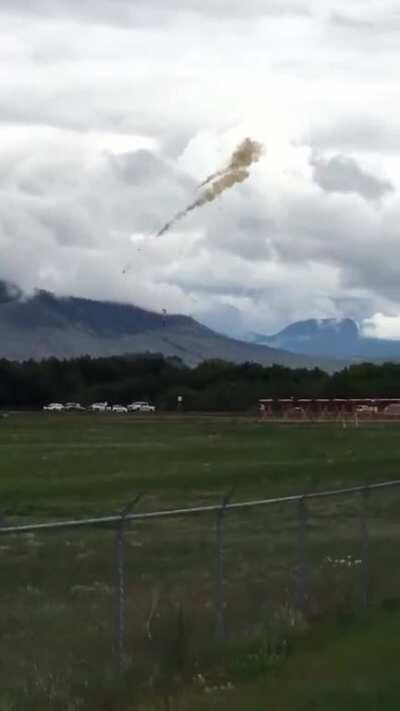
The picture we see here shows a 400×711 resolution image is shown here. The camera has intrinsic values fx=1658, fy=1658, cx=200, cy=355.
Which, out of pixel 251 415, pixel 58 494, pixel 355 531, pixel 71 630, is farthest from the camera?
pixel 251 415

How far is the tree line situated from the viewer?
151 m

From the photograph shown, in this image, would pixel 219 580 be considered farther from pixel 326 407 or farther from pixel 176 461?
pixel 326 407

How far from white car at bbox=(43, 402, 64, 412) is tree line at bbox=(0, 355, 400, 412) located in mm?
993

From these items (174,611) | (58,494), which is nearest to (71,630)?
(174,611)

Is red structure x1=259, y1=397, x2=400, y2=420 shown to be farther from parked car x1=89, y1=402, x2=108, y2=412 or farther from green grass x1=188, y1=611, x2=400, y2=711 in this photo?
green grass x1=188, y1=611, x2=400, y2=711

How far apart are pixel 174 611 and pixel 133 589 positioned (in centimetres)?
97

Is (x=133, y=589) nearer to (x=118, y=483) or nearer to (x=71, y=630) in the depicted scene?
(x=71, y=630)

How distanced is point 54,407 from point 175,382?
14641mm

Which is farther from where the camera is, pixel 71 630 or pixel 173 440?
pixel 173 440

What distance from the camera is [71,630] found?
1581 centimetres

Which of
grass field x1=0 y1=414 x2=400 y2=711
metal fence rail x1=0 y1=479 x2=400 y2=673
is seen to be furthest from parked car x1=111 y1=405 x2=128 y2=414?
metal fence rail x1=0 y1=479 x2=400 y2=673

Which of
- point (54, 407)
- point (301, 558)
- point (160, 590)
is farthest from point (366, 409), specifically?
point (160, 590)

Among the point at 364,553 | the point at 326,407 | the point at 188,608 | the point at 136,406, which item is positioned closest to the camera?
the point at 188,608

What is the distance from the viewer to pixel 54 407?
164 m
